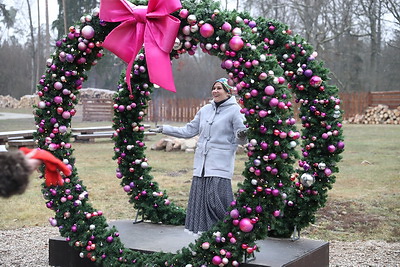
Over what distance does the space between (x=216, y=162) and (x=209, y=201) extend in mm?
368

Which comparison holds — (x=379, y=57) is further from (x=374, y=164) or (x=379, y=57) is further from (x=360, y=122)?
(x=374, y=164)

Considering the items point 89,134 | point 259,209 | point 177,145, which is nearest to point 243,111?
point 259,209

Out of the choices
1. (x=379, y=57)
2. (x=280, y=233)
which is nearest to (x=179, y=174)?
(x=280, y=233)

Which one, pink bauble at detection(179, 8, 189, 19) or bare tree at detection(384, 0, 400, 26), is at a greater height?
bare tree at detection(384, 0, 400, 26)

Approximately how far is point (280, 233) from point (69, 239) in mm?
2016

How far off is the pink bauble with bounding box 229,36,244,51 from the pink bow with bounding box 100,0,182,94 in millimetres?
535

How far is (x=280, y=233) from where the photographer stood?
5.38 metres

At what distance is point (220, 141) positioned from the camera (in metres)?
5.12

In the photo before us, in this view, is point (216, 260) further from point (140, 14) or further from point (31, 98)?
point (31, 98)

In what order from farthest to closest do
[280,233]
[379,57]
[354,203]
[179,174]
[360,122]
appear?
[379,57]
[360,122]
[179,174]
[354,203]
[280,233]

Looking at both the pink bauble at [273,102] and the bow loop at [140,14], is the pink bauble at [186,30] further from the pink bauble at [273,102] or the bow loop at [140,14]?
the pink bauble at [273,102]

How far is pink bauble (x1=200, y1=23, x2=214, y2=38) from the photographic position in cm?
429

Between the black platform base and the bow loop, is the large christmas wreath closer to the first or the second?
the bow loop

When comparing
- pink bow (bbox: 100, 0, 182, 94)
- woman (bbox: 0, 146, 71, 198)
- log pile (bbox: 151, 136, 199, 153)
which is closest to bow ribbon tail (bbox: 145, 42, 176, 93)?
pink bow (bbox: 100, 0, 182, 94)
